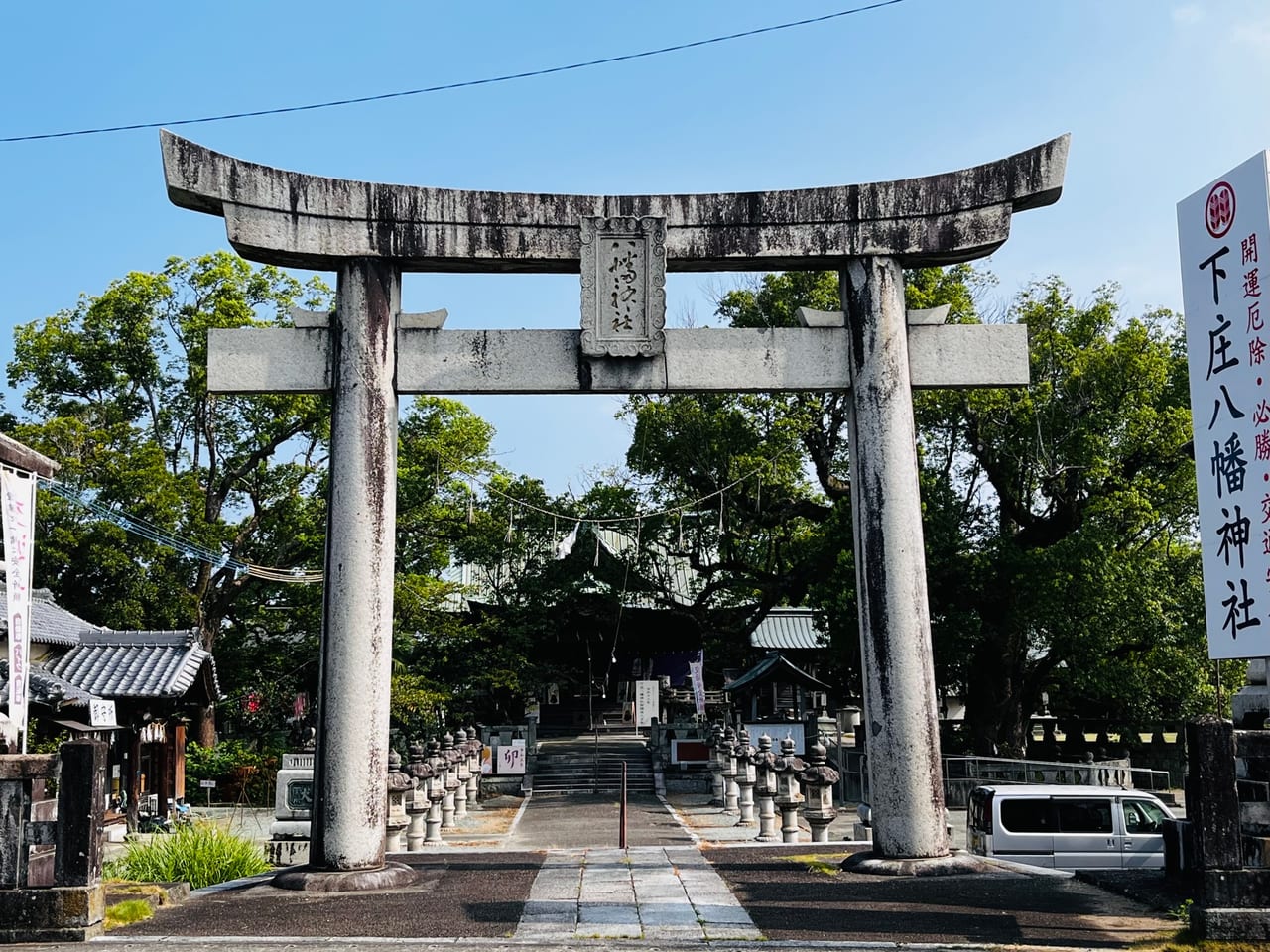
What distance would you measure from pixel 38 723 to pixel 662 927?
16.5m

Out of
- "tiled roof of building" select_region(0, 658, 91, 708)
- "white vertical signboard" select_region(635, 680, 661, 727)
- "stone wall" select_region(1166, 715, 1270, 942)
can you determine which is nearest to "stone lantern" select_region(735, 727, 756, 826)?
"white vertical signboard" select_region(635, 680, 661, 727)

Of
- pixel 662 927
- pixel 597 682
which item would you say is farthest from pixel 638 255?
pixel 597 682

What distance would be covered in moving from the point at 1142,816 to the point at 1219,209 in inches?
386

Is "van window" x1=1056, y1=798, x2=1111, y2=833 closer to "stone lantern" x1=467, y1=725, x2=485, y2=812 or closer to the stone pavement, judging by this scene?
the stone pavement

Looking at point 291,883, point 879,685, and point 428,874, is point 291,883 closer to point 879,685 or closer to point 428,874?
point 428,874

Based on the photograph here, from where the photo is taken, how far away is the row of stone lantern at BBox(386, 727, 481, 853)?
55.7 feet

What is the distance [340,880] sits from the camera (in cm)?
1009

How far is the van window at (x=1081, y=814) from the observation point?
51.0 feet

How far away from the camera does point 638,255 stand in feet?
37.6

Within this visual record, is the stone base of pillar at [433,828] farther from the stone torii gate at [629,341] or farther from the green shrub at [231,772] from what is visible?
the green shrub at [231,772]

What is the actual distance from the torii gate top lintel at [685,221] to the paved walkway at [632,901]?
236 inches

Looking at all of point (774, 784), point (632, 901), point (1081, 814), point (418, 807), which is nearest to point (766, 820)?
point (774, 784)

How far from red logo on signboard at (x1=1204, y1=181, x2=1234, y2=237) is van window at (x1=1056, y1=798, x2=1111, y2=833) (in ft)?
30.6

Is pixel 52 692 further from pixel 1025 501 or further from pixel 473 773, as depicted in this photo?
pixel 1025 501
